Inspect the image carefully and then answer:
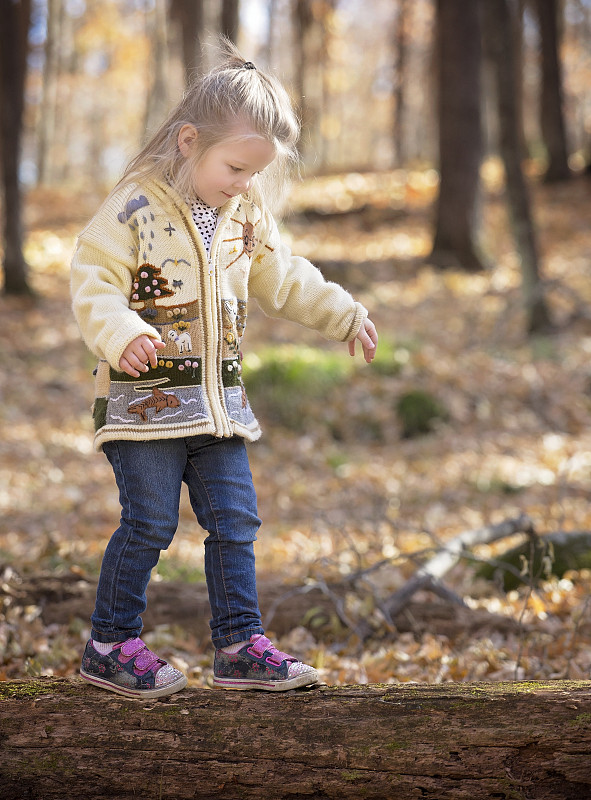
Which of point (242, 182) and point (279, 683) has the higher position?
point (242, 182)

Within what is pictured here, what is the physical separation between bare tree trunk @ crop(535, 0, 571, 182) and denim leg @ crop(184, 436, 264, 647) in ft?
64.9

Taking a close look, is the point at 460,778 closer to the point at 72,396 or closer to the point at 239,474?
the point at 239,474

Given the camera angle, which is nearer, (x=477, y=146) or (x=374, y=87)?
(x=477, y=146)

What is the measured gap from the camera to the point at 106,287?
2668mm

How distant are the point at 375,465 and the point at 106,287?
229 inches

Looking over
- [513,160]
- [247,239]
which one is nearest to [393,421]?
[513,160]

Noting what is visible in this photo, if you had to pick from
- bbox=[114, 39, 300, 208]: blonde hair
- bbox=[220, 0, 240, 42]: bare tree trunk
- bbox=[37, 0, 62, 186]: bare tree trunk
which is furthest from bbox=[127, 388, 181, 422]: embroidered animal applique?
bbox=[37, 0, 62, 186]: bare tree trunk

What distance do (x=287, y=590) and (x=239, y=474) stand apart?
75.7 inches

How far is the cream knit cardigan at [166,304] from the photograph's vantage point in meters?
2.71

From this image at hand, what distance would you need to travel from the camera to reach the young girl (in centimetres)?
271

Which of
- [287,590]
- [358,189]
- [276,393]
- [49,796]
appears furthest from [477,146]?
[49,796]

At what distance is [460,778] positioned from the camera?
242 cm

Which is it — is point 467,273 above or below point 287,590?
above

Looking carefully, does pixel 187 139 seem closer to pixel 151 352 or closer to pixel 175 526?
pixel 151 352
